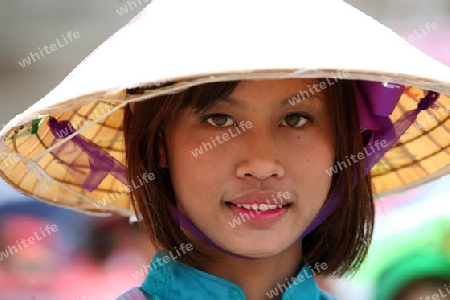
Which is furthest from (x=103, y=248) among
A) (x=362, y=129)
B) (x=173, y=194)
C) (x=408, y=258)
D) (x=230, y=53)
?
(x=230, y=53)

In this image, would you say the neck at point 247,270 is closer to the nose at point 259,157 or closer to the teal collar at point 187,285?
the teal collar at point 187,285

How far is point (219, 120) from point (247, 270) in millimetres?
297

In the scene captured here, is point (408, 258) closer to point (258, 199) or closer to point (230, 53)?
point (258, 199)

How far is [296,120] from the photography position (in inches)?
49.9

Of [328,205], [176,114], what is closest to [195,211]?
[176,114]

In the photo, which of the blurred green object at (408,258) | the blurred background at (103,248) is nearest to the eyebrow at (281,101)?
the blurred background at (103,248)

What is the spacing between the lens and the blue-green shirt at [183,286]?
1.29 m

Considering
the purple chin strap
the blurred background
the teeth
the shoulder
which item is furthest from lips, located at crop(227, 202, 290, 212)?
the blurred background

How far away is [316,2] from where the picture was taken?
1123mm

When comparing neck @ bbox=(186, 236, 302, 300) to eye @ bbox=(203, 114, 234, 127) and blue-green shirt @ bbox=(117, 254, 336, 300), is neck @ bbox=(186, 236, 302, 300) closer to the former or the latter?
blue-green shirt @ bbox=(117, 254, 336, 300)

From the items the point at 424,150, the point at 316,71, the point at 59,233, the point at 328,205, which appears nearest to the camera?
the point at 316,71

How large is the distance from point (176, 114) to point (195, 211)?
0.18m

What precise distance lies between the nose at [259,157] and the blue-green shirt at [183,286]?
22 cm

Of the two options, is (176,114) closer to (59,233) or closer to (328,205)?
(328,205)
